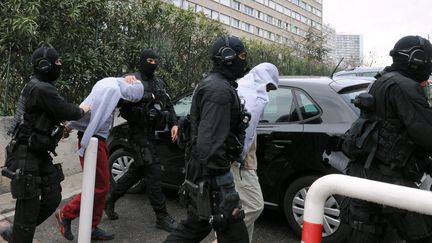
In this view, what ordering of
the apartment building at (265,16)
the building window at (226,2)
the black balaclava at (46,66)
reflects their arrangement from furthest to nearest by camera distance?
the building window at (226,2) < the apartment building at (265,16) < the black balaclava at (46,66)

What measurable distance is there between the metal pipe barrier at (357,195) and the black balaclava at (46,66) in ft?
7.45

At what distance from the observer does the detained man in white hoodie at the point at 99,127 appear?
3797mm

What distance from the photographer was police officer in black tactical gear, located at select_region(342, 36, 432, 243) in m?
2.59

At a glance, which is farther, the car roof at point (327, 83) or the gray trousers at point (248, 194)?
the car roof at point (327, 83)

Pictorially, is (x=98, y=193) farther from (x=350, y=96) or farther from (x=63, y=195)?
(x=350, y=96)

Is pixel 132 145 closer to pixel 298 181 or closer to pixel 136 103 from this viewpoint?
pixel 136 103

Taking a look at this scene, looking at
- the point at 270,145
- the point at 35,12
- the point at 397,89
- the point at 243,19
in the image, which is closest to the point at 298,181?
the point at 270,145

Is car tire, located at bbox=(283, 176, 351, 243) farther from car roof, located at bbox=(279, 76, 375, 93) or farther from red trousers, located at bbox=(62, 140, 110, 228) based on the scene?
red trousers, located at bbox=(62, 140, 110, 228)

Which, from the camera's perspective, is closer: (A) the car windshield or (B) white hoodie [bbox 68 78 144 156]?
(B) white hoodie [bbox 68 78 144 156]

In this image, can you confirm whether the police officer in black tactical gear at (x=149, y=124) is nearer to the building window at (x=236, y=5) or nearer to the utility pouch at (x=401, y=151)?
the utility pouch at (x=401, y=151)

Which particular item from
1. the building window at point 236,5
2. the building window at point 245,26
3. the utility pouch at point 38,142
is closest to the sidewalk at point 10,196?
the utility pouch at point 38,142

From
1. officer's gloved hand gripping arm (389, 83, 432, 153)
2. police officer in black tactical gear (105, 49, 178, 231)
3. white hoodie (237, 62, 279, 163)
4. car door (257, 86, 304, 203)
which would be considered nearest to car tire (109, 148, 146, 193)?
police officer in black tactical gear (105, 49, 178, 231)

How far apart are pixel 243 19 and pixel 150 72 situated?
228 feet

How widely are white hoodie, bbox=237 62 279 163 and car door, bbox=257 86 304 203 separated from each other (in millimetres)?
715
